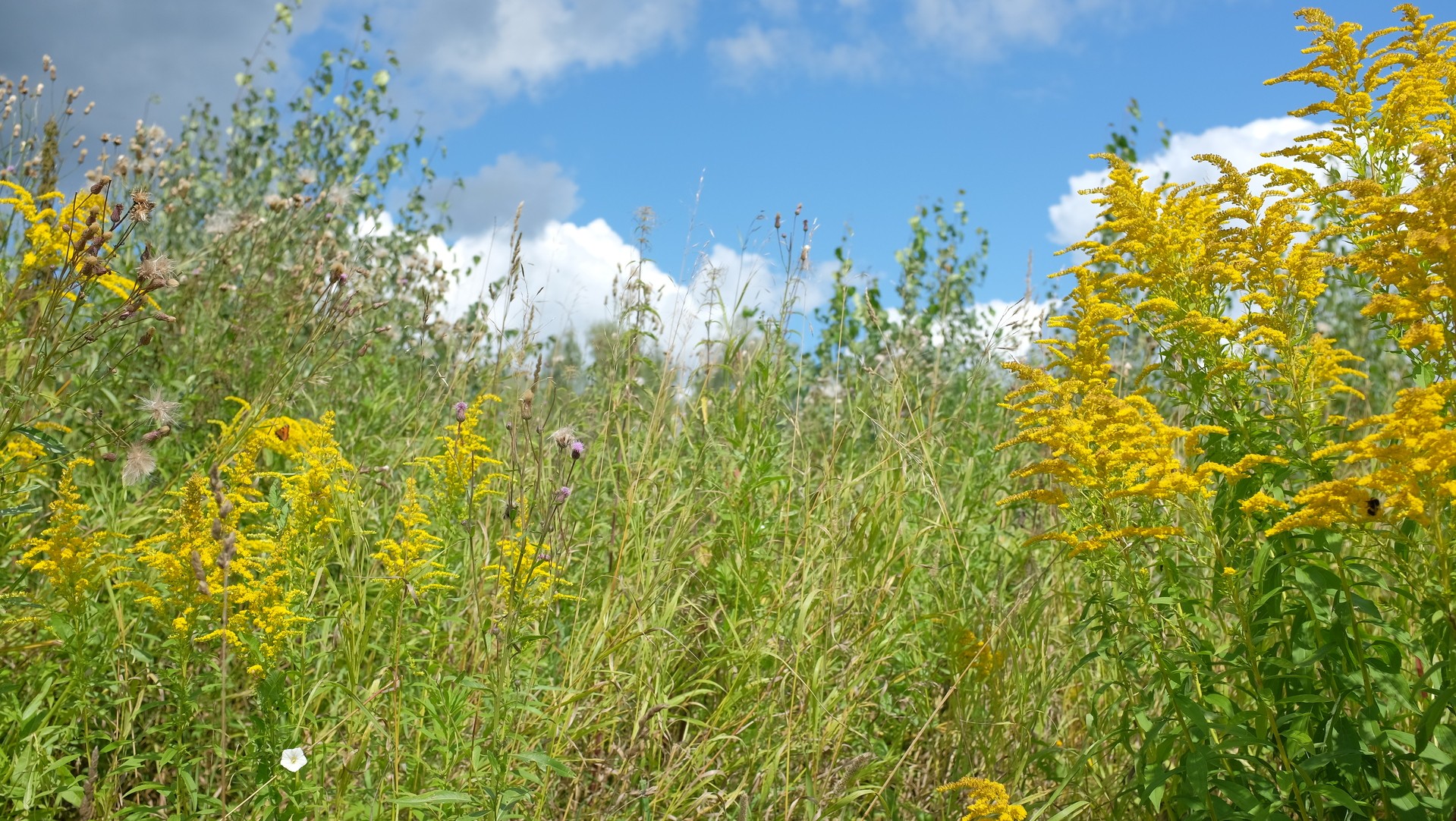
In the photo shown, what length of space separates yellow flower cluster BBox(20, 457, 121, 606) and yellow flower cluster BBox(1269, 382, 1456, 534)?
277 cm

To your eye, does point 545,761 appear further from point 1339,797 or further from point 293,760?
point 1339,797

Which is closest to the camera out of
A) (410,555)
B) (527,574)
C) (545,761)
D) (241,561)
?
(545,761)

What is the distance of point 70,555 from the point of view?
2352 mm

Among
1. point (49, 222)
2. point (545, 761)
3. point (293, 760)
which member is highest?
point (49, 222)

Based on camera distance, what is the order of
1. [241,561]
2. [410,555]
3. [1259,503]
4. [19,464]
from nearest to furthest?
[1259,503], [241,561], [410,555], [19,464]

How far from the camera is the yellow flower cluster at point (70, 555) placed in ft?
7.75

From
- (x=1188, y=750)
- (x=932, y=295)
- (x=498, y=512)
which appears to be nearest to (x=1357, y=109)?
(x=1188, y=750)

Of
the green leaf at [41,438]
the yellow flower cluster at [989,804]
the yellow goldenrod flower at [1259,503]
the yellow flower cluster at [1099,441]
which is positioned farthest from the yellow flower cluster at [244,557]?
the yellow goldenrod flower at [1259,503]

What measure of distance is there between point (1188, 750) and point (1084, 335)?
3.39 feet

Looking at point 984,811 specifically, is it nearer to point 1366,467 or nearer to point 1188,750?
point 1188,750

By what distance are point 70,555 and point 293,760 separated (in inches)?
32.7

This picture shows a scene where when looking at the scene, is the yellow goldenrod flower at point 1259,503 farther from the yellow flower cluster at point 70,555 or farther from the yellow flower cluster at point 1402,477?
the yellow flower cluster at point 70,555

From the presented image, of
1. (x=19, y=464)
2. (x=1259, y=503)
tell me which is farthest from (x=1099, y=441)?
(x=19, y=464)

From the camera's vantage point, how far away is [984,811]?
2.07 m
